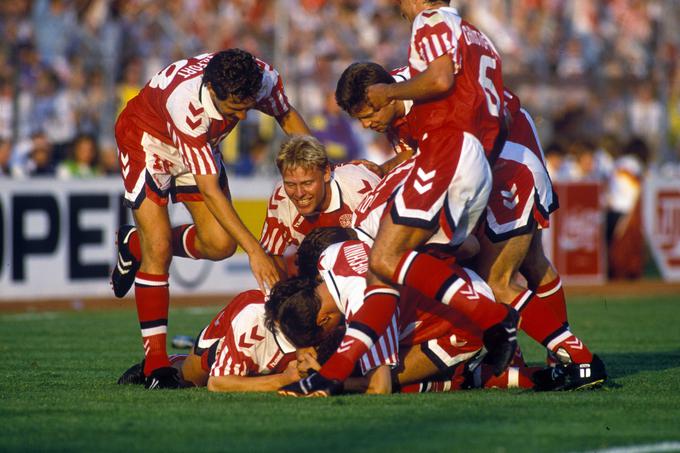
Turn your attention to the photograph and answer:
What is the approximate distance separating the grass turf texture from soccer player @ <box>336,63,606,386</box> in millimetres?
388

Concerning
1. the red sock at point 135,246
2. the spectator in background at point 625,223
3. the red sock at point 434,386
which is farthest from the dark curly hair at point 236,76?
the spectator in background at point 625,223

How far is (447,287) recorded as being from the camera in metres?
6.39

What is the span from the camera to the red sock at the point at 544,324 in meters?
7.02

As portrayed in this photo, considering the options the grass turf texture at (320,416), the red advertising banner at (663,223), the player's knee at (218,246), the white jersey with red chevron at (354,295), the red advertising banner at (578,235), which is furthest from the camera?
the red advertising banner at (663,223)

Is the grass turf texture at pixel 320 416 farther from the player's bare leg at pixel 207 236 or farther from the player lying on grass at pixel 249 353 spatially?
the player's bare leg at pixel 207 236

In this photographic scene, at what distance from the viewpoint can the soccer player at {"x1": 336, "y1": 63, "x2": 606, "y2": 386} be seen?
696 cm

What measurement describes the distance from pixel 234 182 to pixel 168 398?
28.1ft

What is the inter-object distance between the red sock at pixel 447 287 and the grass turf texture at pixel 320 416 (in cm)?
46

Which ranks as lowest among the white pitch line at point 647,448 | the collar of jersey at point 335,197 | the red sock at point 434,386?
the white pitch line at point 647,448

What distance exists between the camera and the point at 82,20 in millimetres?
16094

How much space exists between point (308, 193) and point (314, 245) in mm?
347

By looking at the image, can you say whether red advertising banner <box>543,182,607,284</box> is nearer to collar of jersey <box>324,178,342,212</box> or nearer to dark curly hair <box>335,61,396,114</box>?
collar of jersey <box>324,178,342,212</box>

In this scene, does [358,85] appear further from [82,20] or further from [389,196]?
[82,20]

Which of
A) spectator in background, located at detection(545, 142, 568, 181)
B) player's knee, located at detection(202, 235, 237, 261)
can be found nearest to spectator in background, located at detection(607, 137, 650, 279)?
spectator in background, located at detection(545, 142, 568, 181)
